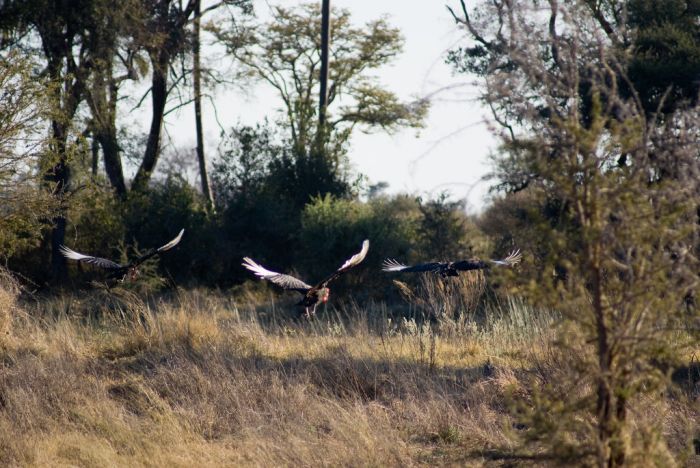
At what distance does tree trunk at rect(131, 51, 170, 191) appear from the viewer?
19.7 meters

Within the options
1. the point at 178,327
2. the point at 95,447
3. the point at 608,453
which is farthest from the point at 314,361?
the point at 608,453

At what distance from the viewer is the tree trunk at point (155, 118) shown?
776 inches

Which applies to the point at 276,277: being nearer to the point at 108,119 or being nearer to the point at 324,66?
the point at 108,119

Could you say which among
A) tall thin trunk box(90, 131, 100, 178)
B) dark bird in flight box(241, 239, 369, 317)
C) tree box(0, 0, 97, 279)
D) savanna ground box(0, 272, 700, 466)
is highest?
tree box(0, 0, 97, 279)

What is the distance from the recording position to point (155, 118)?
20828 millimetres

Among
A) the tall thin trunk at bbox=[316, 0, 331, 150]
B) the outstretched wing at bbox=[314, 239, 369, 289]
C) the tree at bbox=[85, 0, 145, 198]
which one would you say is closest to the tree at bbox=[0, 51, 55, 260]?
the outstretched wing at bbox=[314, 239, 369, 289]

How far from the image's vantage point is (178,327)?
9070 millimetres

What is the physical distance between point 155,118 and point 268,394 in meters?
14.8

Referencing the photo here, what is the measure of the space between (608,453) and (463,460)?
5.82 feet

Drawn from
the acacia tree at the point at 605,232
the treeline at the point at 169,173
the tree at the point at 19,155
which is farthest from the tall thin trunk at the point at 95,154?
the acacia tree at the point at 605,232

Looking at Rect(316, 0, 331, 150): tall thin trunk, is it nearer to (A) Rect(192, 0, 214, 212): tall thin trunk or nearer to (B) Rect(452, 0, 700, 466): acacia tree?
(A) Rect(192, 0, 214, 212): tall thin trunk

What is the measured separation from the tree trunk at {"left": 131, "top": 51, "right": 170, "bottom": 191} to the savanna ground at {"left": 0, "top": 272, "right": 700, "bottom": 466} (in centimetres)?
1044

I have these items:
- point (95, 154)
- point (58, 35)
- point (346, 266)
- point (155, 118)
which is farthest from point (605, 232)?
point (95, 154)

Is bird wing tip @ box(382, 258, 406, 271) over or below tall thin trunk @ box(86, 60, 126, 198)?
below
